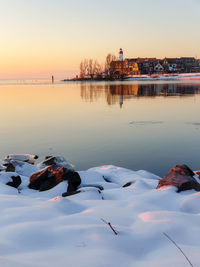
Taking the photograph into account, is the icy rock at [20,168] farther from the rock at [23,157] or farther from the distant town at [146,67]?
Answer: the distant town at [146,67]

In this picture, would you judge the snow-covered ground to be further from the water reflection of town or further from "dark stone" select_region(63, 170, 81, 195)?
the water reflection of town

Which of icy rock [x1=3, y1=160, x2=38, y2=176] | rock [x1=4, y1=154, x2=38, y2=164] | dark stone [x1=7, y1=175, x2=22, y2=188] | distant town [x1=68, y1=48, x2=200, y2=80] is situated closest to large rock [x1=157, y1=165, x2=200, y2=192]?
dark stone [x1=7, y1=175, x2=22, y2=188]

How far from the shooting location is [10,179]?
6.05 metres

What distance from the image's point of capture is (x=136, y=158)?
871 cm

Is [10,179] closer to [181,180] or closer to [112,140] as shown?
[181,180]

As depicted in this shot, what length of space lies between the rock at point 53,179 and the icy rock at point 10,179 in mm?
338

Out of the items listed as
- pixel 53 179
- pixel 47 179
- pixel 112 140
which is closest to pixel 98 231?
pixel 53 179

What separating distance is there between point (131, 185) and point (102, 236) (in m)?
3.02

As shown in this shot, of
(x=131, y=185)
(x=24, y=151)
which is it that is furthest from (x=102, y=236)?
(x=24, y=151)

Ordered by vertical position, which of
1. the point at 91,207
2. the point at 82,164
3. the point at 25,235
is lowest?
the point at 82,164

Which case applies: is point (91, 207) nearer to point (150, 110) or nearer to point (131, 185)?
point (131, 185)

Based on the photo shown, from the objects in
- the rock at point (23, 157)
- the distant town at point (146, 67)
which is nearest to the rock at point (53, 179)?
the rock at point (23, 157)

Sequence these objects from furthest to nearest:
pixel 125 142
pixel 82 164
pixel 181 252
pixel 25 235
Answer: pixel 125 142
pixel 82 164
pixel 25 235
pixel 181 252

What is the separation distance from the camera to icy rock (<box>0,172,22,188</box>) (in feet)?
19.4
